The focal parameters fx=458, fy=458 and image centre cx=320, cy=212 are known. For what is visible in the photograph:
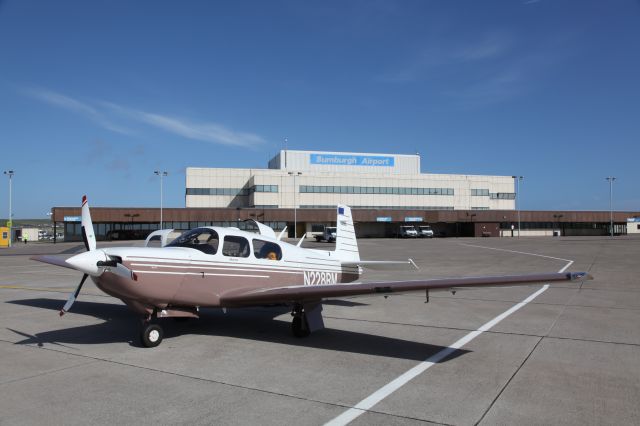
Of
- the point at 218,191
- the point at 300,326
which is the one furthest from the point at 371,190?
the point at 300,326

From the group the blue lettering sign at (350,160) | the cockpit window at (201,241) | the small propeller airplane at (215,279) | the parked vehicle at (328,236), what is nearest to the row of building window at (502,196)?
the blue lettering sign at (350,160)

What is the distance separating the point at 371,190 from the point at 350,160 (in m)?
9.03

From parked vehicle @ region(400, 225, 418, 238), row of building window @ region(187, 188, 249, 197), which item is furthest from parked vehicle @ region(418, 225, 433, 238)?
row of building window @ region(187, 188, 249, 197)

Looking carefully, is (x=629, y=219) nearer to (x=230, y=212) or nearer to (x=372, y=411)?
(x=230, y=212)

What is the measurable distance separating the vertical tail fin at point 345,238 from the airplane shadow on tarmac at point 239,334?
7.63ft

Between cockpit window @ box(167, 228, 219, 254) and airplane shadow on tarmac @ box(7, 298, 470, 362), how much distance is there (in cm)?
170

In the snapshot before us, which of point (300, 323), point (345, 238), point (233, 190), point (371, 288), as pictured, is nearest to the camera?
point (371, 288)

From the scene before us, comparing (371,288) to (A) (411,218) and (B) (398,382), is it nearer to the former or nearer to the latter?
(B) (398,382)

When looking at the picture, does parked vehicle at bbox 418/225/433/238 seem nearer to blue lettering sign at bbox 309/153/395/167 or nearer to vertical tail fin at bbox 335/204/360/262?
blue lettering sign at bbox 309/153/395/167

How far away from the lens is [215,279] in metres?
8.23

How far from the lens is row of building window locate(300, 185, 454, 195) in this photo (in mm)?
80125

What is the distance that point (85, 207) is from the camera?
8852mm

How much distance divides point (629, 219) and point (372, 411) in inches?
4150

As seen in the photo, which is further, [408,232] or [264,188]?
[264,188]
